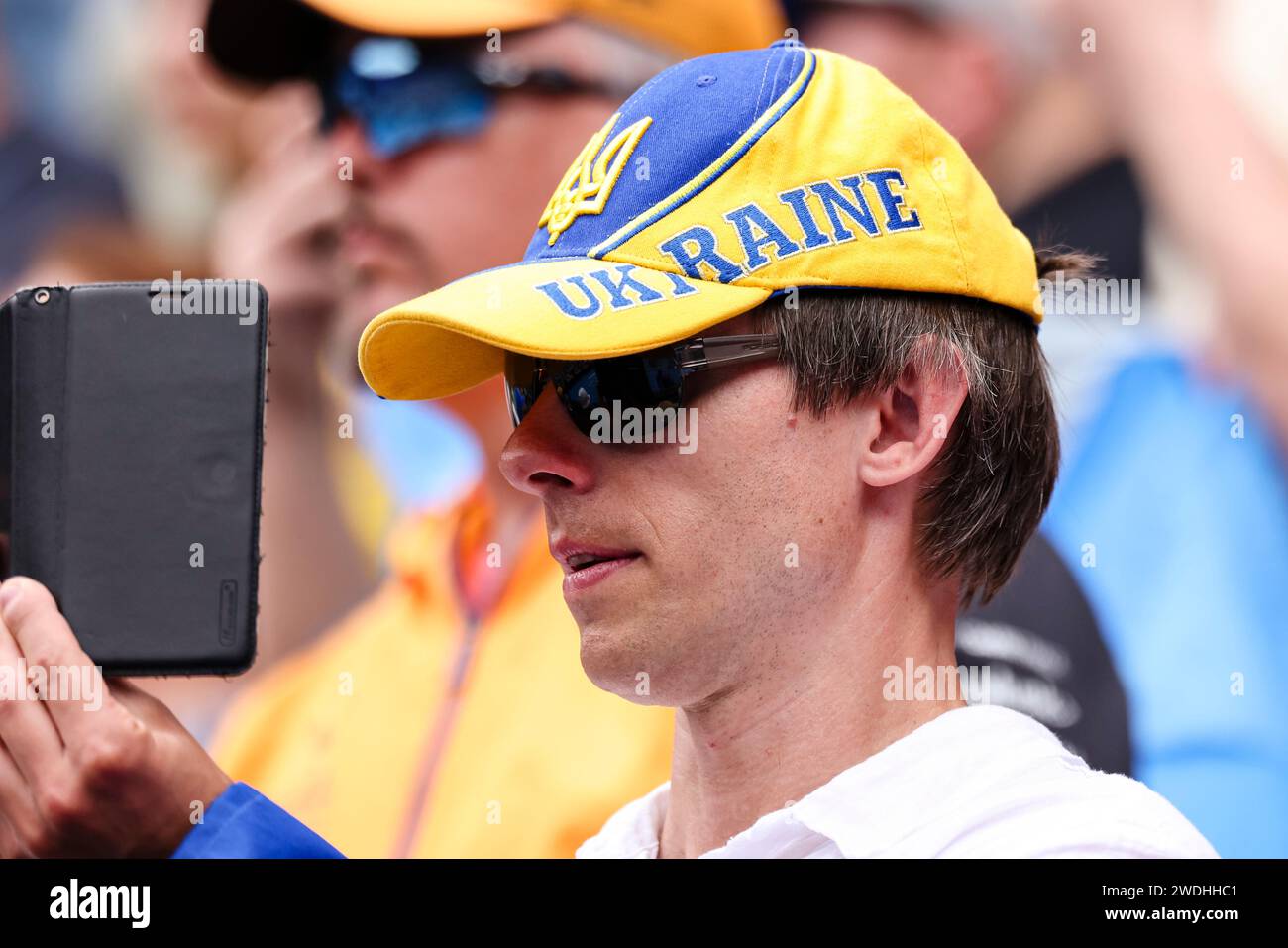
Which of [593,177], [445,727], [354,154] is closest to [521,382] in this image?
[593,177]

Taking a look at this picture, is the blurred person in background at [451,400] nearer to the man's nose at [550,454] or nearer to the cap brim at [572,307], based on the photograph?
the man's nose at [550,454]

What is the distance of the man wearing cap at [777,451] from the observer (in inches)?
58.0

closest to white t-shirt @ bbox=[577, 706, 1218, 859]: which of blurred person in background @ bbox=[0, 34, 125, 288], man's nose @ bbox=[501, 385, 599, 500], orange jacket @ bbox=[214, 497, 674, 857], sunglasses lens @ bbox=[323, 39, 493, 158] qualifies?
man's nose @ bbox=[501, 385, 599, 500]

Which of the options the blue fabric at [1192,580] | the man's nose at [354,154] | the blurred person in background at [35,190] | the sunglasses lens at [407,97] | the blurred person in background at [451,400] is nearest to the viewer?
the blurred person in background at [451,400]

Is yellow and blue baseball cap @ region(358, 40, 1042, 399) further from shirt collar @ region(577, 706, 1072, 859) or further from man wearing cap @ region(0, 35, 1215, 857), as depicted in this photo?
shirt collar @ region(577, 706, 1072, 859)

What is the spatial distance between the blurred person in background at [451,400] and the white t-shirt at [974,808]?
36.5 inches

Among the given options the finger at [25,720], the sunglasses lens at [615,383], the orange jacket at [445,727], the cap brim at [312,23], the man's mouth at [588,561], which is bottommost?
the orange jacket at [445,727]

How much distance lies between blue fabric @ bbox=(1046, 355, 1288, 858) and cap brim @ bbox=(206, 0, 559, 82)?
140 centimetres

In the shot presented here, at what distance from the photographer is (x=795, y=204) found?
1.53 m

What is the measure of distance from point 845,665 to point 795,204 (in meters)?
0.46

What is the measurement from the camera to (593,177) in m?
1.60

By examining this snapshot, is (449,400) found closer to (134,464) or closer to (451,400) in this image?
(451,400)

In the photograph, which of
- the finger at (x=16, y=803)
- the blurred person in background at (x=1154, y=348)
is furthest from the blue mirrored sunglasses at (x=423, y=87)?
the finger at (x=16, y=803)
